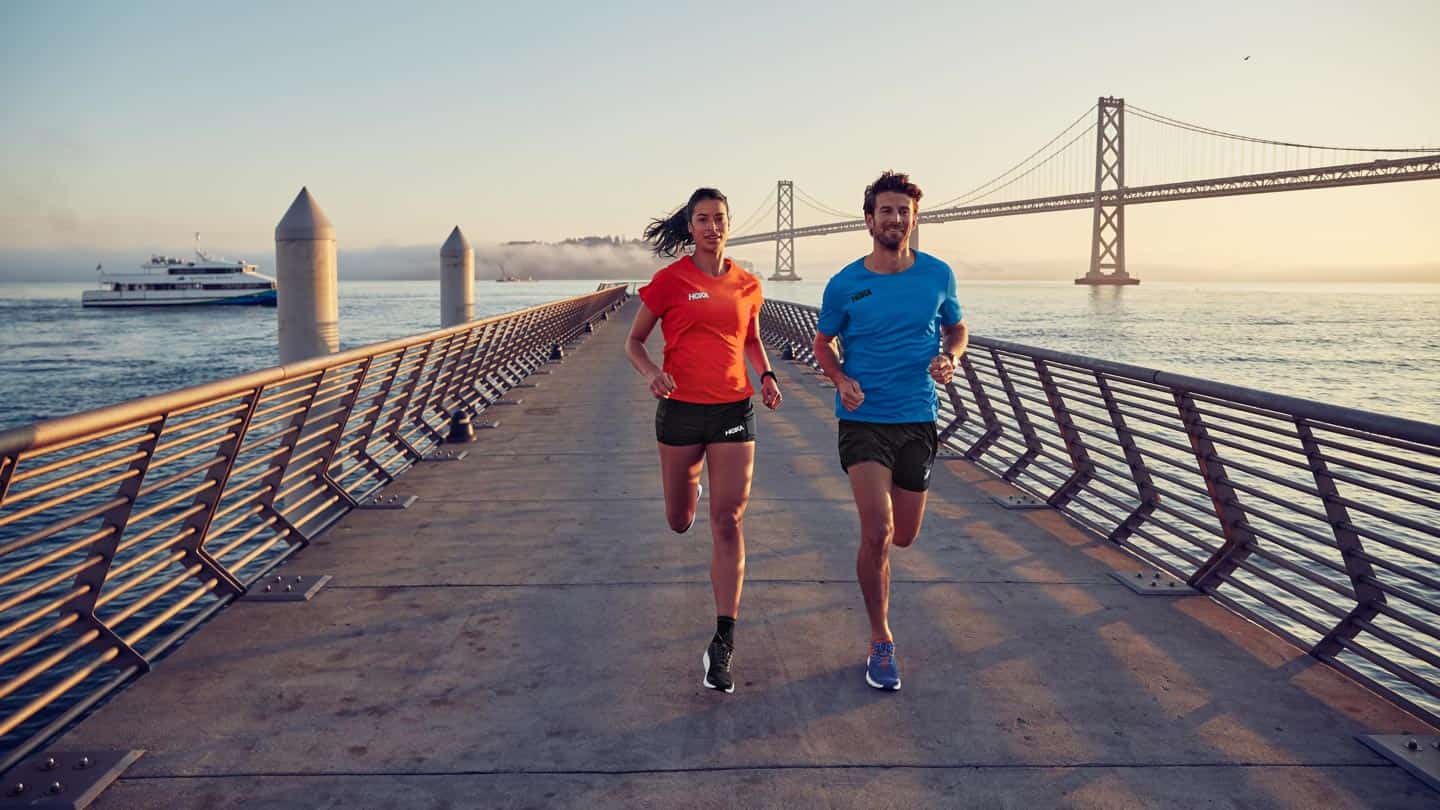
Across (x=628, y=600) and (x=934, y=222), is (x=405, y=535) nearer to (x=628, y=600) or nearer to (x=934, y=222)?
(x=628, y=600)

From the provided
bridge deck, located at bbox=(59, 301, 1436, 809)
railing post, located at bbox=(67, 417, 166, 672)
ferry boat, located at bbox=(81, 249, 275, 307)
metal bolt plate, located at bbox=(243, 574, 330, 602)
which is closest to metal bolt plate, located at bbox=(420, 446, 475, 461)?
bridge deck, located at bbox=(59, 301, 1436, 809)

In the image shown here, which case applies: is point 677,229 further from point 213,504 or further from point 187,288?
point 187,288

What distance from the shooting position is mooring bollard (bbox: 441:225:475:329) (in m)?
24.5

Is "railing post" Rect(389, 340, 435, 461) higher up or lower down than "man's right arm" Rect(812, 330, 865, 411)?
lower down

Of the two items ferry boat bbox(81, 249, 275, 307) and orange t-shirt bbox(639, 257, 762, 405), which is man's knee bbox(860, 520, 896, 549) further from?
ferry boat bbox(81, 249, 275, 307)

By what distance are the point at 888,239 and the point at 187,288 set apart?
353 feet

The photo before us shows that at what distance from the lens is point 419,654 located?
3.81m

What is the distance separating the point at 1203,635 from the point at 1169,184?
87.1 metres

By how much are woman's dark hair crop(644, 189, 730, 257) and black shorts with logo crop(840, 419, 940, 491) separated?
91 cm

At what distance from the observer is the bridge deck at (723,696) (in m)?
→ 2.83

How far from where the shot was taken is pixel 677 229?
3.89 meters

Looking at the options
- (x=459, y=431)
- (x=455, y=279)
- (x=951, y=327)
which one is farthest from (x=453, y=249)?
(x=951, y=327)

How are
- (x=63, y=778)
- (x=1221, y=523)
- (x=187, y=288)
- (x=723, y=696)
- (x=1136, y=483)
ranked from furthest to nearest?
(x=187, y=288) → (x=1136, y=483) → (x=1221, y=523) → (x=723, y=696) → (x=63, y=778)

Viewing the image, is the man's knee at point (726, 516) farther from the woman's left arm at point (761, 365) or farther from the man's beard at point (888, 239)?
the man's beard at point (888, 239)
